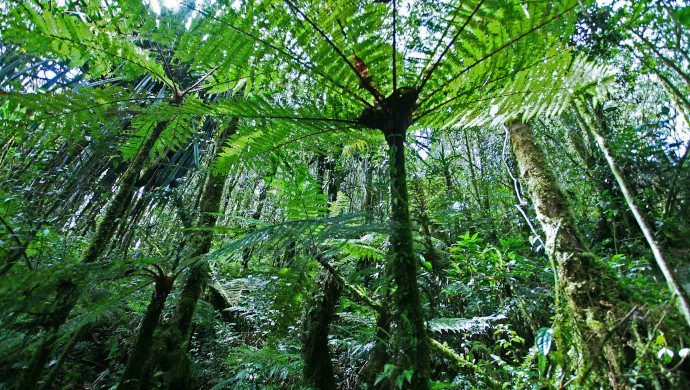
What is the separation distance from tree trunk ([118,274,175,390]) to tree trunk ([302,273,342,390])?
70 cm

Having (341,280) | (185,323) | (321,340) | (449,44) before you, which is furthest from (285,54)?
(185,323)

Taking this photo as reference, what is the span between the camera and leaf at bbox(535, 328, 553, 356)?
1.21 m

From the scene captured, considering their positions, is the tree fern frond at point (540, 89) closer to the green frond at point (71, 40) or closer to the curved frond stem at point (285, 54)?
the curved frond stem at point (285, 54)

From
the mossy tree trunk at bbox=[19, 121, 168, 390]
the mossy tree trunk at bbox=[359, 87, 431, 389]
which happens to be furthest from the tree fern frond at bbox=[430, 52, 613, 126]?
the mossy tree trunk at bbox=[19, 121, 168, 390]

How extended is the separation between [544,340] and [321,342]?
917 mm

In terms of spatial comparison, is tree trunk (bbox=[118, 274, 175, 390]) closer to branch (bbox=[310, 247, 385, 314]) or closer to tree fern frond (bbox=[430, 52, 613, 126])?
branch (bbox=[310, 247, 385, 314])

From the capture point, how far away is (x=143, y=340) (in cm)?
154

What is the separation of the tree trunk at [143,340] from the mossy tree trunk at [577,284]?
1.68 m

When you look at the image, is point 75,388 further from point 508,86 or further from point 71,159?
point 508,86

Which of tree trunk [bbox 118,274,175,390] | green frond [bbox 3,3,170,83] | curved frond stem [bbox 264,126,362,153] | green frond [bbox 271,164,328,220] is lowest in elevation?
tree trunk [bbox 118,274,175,390]

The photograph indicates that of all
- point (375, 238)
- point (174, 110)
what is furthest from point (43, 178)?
point (375, 238)

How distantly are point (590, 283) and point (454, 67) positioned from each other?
1.39 metres

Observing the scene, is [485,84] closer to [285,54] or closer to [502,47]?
[502,47]

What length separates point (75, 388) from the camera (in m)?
2.58
